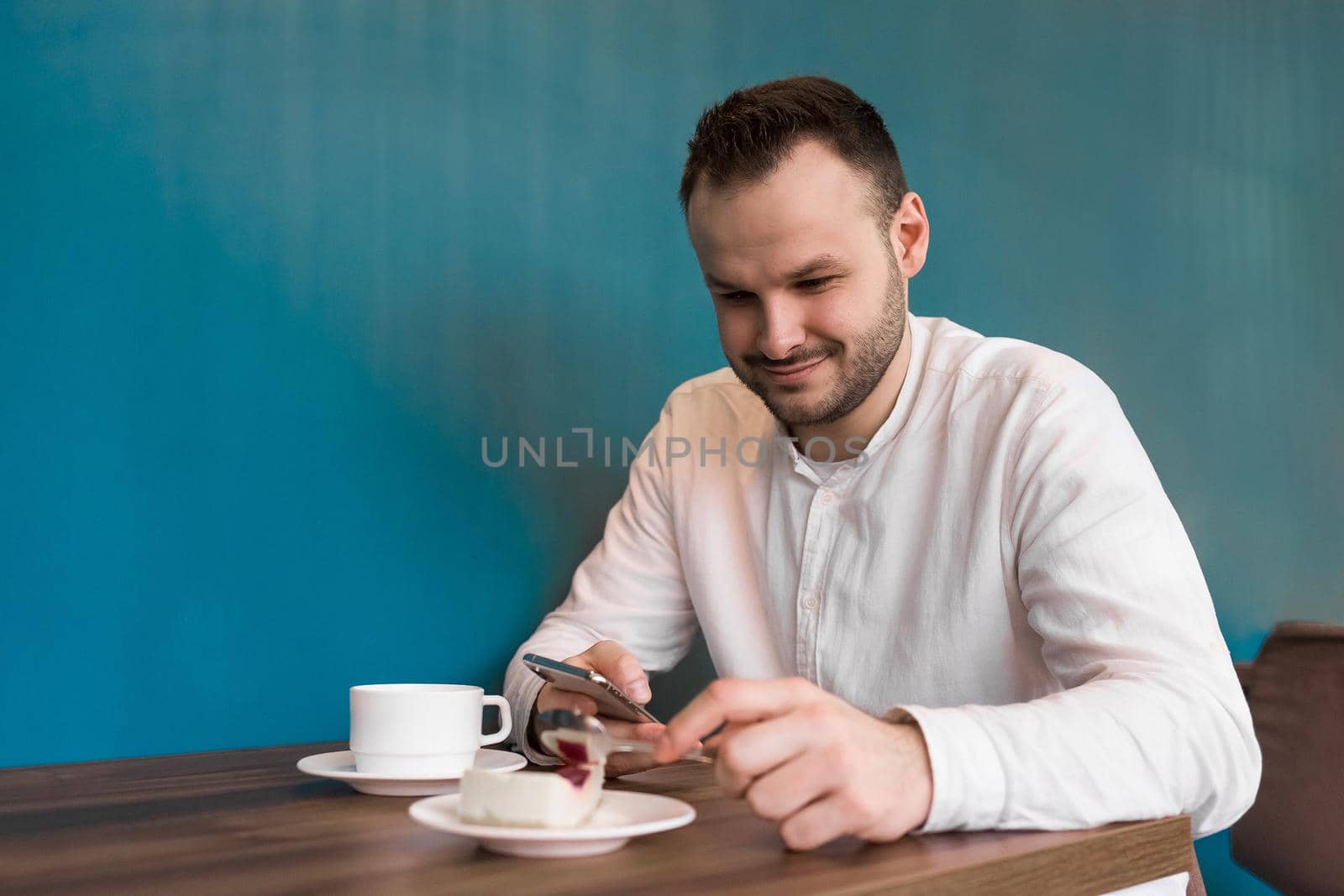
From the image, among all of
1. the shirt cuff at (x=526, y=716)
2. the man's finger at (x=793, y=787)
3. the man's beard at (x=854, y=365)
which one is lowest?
the shirt cuff at (x=526, y=716)

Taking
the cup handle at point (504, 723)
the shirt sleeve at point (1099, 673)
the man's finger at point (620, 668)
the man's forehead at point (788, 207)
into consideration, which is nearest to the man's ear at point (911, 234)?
the man's forehead at point (788, 207)

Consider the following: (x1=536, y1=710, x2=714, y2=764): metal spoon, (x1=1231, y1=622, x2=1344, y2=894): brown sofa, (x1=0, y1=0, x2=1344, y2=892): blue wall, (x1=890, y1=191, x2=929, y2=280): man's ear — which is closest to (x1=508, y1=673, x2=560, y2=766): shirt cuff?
(x1=0, y1=0, x2=1344, y2=892): blue wall

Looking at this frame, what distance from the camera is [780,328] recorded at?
4.14 feet

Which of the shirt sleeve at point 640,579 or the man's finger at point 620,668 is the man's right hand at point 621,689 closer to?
the man's finger at point 620,668

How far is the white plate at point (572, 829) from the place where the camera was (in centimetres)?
69

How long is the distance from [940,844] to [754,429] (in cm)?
80

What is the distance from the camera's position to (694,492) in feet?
4.92

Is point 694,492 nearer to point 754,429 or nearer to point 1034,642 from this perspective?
point 754,429

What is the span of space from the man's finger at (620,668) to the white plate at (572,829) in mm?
276

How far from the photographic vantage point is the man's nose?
126cm

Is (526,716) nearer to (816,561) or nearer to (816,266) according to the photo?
(816,561)

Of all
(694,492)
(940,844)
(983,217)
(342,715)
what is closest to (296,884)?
(940,844)

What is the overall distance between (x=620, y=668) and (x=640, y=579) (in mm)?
421

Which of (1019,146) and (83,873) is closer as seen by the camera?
(83,873)
